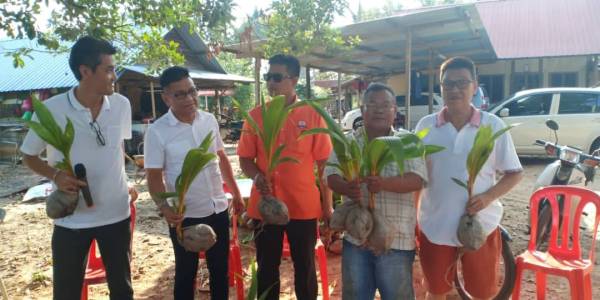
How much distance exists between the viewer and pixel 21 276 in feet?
11.9

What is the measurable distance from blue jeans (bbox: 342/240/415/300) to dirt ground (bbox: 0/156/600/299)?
125 cm

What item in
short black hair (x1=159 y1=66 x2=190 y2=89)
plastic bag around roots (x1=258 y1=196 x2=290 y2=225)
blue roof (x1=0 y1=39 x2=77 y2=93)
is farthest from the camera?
blue roof (x1=0 y1=39 x2=77 y2=93)

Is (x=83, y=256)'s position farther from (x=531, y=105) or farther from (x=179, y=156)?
(x=531, y=105)

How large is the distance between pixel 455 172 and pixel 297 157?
0.78 m

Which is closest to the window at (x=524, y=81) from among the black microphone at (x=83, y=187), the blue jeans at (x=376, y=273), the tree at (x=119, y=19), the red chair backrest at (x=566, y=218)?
the red chair backrest at (x=566, y=218)

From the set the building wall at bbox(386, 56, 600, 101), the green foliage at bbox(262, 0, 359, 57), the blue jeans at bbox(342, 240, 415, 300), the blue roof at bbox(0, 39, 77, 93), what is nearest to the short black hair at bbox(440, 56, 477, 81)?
the blue jeans at bbox(342, 240, 415, 300)

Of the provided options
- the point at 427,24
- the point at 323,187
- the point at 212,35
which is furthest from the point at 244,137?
the point at 427,24

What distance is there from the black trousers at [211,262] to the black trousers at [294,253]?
0.19 meters

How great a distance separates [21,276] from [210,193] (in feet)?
8.51

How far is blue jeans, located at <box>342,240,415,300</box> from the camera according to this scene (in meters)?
1.80

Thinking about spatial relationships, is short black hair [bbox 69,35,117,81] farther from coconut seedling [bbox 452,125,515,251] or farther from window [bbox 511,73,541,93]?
window [bbox 511,73,541,93]

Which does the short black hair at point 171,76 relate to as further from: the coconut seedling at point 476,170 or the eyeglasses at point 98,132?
the coconut seedling at point 476,170

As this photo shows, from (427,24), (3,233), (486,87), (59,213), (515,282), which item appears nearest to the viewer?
(59,213)

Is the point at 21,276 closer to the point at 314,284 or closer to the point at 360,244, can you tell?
the point at 314,284
